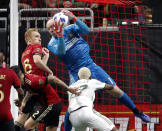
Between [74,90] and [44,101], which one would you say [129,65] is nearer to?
[44,101]

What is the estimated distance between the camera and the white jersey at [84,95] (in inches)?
320

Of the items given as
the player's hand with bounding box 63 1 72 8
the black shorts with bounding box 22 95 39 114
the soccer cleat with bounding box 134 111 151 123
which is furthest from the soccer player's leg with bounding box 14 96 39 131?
the player's hand with bounding box 63 1 72 8

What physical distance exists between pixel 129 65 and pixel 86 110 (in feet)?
9.24

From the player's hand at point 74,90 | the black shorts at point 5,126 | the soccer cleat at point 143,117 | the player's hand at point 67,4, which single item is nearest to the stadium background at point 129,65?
the player's hand at point 67,4

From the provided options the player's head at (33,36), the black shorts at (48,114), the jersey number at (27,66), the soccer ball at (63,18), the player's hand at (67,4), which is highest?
the player's hand at (67,4)

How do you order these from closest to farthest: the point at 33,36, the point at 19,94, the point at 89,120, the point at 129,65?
the point at 89,120
the point at 19,94
the point at 33,36
the point at 129,65

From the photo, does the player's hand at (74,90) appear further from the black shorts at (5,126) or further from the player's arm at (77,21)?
the player's arm at (77,21)

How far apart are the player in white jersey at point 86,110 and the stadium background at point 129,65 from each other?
7.24 ft

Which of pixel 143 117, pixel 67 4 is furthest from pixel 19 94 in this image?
pixel 67 4

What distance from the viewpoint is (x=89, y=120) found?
798cm

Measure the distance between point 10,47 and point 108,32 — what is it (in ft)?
6.66

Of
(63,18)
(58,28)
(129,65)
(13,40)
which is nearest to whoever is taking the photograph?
(58,28)

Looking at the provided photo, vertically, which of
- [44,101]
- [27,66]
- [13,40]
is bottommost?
[44,101]

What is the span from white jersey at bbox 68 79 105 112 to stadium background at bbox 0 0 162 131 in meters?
2.33
